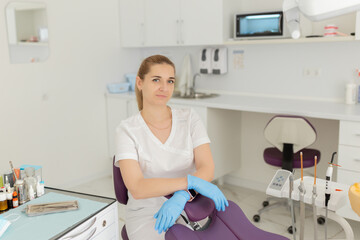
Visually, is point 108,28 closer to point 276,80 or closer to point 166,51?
point 166,51

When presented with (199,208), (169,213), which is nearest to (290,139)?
(199,208)

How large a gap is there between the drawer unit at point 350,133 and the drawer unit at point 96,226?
5.79 feet

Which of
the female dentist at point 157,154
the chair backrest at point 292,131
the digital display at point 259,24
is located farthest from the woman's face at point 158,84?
the digital display at point 259,24

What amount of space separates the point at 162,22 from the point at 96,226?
2.65 metres

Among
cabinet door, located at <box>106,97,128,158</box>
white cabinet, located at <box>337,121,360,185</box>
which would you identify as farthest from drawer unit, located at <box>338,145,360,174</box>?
cabinet door, located at <box>106,97,128,158</box>

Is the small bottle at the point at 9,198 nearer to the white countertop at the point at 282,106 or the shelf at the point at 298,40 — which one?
the white countertop at the point at 282,106

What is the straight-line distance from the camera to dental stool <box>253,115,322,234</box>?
2.69m

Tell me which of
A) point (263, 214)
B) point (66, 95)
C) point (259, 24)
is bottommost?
point (263, 214)

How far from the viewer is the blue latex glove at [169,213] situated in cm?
144

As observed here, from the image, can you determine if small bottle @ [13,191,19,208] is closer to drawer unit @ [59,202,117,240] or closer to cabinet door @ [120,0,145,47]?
drawer unit @ [59,202,117,240]

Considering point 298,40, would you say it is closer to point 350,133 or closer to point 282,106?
point 282,106

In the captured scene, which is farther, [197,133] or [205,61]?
[205,61]

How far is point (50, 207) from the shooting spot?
154 centimetres

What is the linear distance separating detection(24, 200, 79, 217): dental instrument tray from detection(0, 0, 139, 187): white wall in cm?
194
